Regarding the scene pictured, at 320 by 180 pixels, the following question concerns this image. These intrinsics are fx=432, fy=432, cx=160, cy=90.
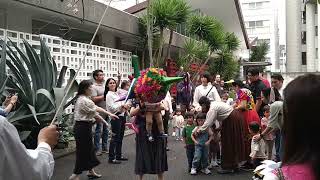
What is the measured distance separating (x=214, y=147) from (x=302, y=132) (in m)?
5.79

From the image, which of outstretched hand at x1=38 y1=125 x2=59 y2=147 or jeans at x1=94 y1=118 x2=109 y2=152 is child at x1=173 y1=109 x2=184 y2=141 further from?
outstretched hand at x1=38 y1=125 x2=59 y2=147

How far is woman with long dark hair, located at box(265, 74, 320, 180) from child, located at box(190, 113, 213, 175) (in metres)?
5.22

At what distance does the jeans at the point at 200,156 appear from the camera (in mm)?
7160

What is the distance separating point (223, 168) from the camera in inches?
288

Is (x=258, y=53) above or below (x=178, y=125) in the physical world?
above

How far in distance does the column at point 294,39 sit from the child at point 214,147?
4292cm

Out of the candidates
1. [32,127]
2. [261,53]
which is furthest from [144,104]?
[261,53]

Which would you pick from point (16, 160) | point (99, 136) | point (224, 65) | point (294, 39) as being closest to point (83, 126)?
point (99, 136)

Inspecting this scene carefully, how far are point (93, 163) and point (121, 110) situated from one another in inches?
60.3

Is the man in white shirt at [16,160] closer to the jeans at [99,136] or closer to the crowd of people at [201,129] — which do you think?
the crowd of people at [201,129]

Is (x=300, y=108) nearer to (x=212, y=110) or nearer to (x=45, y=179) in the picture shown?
(x=45, y=179)

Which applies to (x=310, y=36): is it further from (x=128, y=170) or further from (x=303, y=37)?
(x=128, y=170)

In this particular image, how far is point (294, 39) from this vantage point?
1923 inches

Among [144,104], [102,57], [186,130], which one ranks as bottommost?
[186,130]
